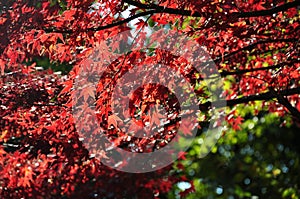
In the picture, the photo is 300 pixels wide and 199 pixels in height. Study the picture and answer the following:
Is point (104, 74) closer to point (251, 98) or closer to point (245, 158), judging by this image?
point (251, 98)

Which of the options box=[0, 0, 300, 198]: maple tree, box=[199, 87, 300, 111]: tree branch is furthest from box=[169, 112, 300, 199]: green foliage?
box=[199, 87, 300, 111]: tree branch

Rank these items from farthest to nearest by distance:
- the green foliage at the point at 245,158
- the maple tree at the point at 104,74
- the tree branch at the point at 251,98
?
the green foliage at the point at 245,158 < the tree branch at the point at 251,98 < the maple tree at the point at 104,74

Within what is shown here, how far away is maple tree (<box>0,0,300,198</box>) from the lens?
421 centimetres

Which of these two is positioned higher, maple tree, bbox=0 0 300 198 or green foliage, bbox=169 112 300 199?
maple tree, bbox=0 0 300 198

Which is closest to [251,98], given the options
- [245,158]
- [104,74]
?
[104,74]

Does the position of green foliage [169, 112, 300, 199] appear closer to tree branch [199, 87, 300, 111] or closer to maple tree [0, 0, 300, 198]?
maple tree [0, 0, 300, 198]

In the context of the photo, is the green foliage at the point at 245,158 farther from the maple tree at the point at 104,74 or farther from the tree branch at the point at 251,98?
the tree branch at the point at 251,98

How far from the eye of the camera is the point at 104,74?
14.8 feet

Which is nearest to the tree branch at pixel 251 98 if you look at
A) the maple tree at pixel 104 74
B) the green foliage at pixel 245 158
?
the maple tree at pixel 104 74

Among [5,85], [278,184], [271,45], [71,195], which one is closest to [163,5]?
[5,85]

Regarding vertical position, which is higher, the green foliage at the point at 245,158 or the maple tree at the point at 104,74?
the maple tree at the point at 104,74

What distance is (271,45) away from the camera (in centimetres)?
655

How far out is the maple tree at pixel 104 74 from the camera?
4211 mm

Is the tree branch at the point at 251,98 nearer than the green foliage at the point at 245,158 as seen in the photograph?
Yes
